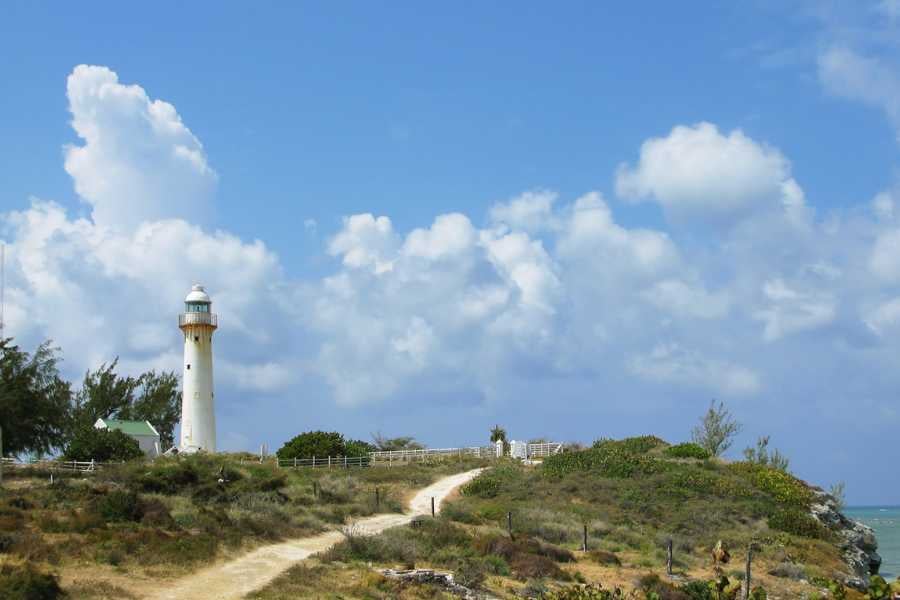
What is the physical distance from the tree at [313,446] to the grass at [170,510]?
5.95 metres

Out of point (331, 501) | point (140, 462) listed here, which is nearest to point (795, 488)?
point (331, 501)

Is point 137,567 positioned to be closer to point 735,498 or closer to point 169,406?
point 735,498

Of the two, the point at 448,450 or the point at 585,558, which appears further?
the point at 448,450

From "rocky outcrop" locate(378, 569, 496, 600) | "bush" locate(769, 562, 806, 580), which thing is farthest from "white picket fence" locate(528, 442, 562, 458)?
"rocky outcrop" locate(378, 569, 496, 600)

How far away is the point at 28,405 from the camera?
4522 centimetres

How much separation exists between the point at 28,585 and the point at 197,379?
110ft

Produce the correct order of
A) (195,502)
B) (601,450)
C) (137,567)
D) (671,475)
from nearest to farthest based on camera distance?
(137,567)
(195,502)
(671,475)
(601,450)

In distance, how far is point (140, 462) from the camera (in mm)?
43688

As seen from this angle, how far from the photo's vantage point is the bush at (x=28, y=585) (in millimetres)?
19625

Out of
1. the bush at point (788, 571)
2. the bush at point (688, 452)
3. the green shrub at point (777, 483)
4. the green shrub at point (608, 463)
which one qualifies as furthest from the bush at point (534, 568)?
the bush at point (688, 452)

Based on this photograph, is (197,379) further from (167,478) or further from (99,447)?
(167,478)

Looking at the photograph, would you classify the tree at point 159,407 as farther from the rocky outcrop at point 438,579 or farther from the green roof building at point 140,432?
the rocky outcrop at point 438,579

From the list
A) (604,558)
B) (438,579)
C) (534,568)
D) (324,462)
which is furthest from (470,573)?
(324,462)

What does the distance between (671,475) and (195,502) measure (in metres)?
23.0
